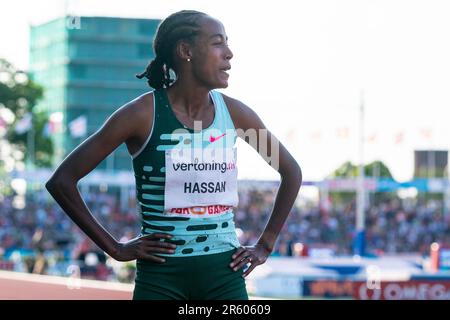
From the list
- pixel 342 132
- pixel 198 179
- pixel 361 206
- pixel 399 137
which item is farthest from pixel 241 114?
pixel 399 137

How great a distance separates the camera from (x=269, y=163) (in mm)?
3543

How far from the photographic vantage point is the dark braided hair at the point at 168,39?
10.8 feet

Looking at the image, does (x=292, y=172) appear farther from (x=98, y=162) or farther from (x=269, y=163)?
(x=98, y=162)

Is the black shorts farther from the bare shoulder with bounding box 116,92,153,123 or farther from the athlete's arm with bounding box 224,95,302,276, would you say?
the bare shoulder with bounding box 116,92,153,123

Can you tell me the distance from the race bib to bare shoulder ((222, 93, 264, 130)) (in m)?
0.17

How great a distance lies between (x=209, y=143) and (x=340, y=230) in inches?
1242

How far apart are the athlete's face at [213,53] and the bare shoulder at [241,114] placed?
5.4 inches

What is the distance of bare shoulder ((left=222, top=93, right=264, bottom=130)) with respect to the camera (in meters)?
3.39

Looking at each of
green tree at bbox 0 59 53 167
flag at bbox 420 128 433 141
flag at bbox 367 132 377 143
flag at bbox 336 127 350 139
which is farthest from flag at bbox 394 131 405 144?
green tree at bbox 0 59 53 167

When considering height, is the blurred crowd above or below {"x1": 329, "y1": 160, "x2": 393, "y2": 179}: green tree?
below

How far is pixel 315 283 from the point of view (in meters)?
18.3

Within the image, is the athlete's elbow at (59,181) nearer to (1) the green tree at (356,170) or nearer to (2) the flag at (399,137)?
(2) the flag at (399,137)

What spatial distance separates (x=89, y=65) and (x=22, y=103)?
Answer: 31.3ft
